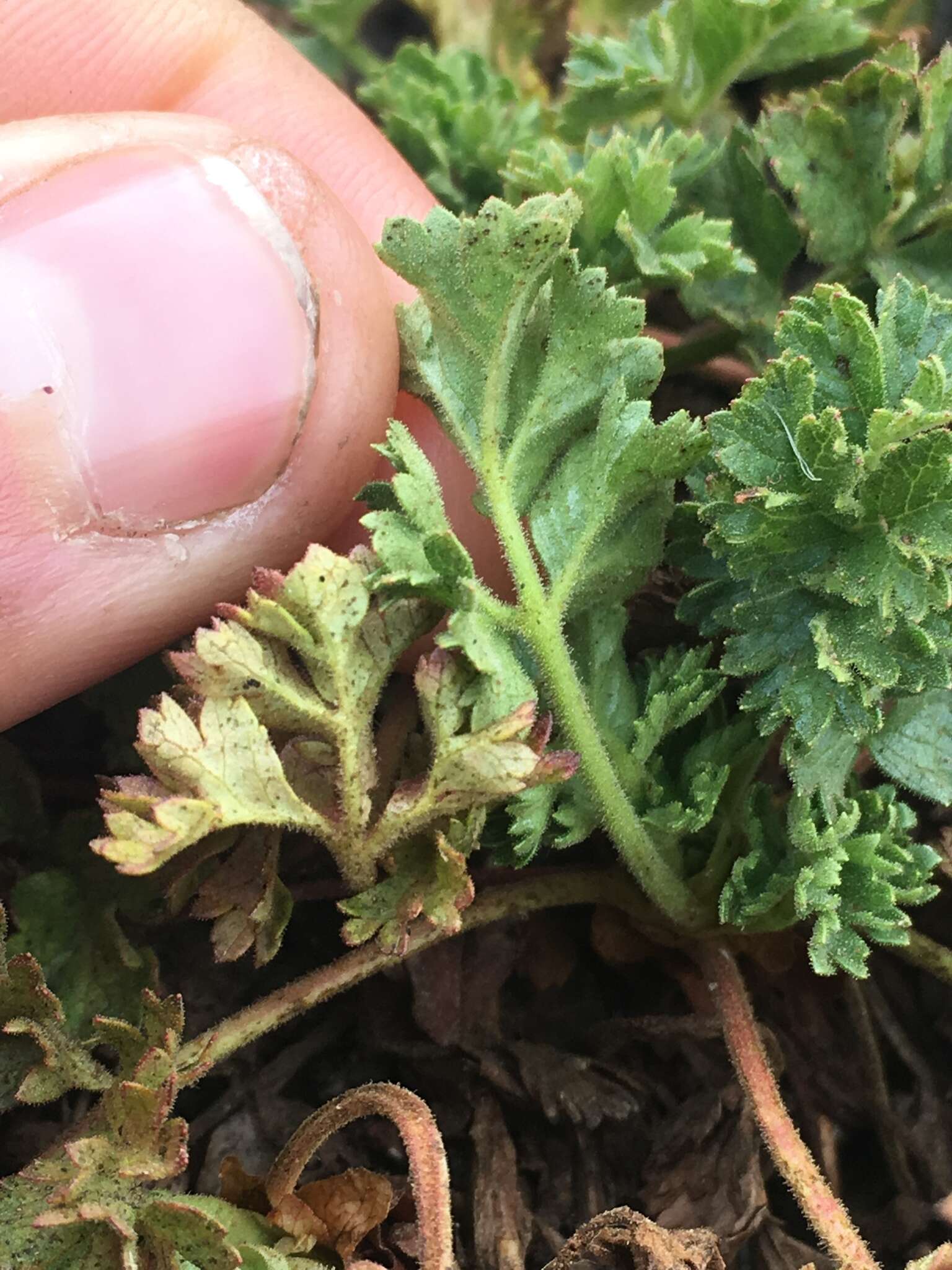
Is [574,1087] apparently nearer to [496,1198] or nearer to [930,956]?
[496,1198]

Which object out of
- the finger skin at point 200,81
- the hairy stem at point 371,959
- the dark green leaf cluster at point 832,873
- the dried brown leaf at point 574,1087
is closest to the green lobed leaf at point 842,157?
the finger skin at point 200,81

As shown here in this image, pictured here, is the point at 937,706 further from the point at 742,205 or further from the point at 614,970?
the point at 742,205

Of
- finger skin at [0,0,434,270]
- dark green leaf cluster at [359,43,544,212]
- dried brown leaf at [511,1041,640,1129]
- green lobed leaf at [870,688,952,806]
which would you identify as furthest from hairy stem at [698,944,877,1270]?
dark green leaf cluster at [359,43,544,212]

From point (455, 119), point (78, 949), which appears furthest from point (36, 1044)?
point (455, 119)

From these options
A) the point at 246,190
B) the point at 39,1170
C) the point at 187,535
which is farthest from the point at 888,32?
the point at 39,1170

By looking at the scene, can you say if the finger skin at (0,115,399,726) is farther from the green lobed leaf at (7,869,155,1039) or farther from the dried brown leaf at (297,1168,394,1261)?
the dried brown leaf at (297,1168,394,1261)

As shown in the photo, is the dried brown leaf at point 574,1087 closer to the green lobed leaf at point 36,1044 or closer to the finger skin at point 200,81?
the green lobed leaf at point 36,1044
